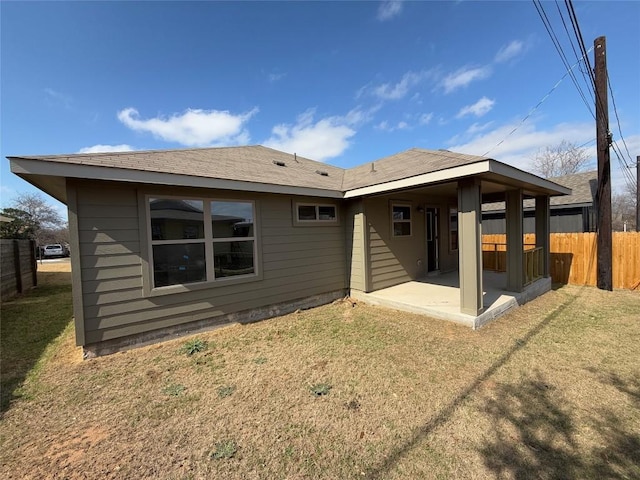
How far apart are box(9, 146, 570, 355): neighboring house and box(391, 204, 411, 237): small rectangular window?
29mm

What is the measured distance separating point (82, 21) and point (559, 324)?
1106cm

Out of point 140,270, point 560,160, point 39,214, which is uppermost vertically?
point 560,160

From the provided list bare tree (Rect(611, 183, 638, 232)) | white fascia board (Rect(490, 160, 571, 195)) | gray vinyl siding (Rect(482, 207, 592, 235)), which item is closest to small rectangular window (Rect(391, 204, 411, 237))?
white fascia board (Rect(490, 160, 571, 195))

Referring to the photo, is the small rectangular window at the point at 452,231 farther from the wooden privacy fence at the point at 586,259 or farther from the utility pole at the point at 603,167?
the utility pole at the point at 603,167

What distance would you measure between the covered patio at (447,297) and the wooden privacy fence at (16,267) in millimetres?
10017

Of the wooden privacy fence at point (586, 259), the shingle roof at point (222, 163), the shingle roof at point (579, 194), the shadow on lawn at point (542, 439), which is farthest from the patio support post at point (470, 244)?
the shingle roof at point (579, 194)

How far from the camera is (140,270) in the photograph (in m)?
4.16

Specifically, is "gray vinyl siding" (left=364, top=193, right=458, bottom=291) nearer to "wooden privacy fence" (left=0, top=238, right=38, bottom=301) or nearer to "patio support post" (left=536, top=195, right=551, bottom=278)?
"patio support post" (left=536, top=195, right=551, bottom=278)

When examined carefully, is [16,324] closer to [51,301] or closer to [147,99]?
[51,301]

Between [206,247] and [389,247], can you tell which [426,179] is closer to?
[389,247]

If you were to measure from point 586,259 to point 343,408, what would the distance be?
912 cm

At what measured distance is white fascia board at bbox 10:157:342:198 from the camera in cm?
330

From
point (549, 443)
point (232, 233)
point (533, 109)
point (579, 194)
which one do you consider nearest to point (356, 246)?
point (232, 233)

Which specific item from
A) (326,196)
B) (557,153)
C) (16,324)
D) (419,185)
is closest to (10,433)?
(16,324)
